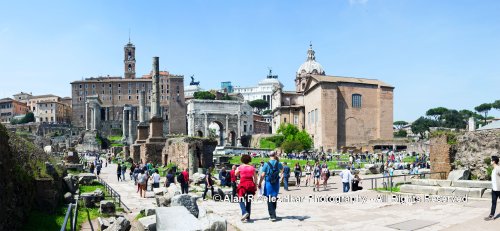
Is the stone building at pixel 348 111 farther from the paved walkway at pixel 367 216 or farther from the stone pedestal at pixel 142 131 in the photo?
the paved walkway at pixel 367 216

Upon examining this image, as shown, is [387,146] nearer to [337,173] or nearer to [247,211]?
[337,173]

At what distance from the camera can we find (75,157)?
29.0m

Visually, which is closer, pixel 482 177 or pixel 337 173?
pixel 482 177

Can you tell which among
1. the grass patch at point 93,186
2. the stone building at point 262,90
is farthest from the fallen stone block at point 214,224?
the stone building at point 262,90

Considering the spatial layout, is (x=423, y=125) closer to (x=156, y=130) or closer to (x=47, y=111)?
(x=156, y=130)

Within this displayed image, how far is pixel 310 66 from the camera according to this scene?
8944cm

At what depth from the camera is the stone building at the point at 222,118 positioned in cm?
7025

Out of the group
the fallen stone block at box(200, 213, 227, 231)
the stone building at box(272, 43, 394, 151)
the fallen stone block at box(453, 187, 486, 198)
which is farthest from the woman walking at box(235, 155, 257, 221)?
the stone building at box(272, 43, 394, 151)

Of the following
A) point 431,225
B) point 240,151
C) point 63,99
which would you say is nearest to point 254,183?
point 431,225

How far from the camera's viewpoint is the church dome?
3474 inches

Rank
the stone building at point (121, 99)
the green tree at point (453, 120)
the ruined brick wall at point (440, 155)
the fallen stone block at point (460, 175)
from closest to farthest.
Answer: the fallen stone block at point (460, 175)
the ruined brick wall at point (440, 155)
the green tree at point (453, 120)
the stone building at point (121, 99)

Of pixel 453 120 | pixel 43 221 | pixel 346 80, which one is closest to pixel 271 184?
pixel 43 221

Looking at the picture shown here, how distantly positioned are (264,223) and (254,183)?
0.67 metres

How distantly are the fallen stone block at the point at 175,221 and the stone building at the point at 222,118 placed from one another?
63.0 meters
